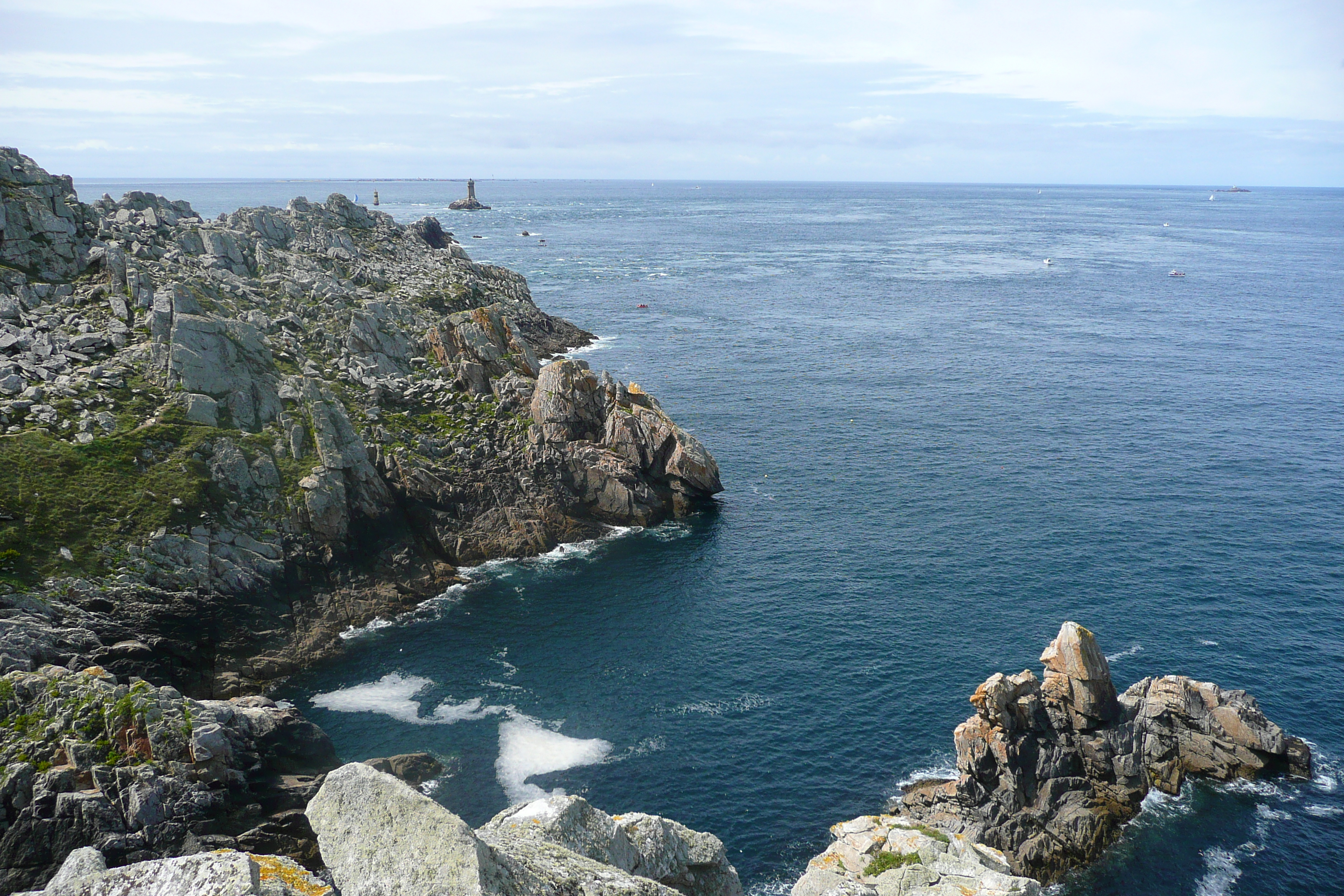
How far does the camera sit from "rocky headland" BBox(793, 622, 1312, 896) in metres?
49.0

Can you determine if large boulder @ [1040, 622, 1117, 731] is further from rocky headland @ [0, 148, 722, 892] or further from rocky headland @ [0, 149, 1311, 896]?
rocky headland @ [0, 148, 722, 892]

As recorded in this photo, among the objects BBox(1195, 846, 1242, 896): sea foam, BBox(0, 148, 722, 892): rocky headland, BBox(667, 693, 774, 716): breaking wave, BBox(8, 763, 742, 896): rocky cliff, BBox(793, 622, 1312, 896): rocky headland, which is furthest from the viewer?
BBox(667, 693, 774, 716): breaking wave

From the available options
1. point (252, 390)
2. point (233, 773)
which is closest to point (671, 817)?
point (233, 773)

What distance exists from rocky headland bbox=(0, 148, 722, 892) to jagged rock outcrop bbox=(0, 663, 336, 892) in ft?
0.42

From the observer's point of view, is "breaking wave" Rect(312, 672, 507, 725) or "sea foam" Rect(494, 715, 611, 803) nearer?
"sea foam" Rect(494, 715, 611, 803)

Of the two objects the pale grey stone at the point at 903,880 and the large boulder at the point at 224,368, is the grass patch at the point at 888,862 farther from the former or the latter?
the large boulder at the point at 224,368

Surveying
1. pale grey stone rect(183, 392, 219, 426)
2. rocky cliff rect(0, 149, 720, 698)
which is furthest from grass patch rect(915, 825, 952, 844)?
pale grey stone rect(183, 392, 219, 426)

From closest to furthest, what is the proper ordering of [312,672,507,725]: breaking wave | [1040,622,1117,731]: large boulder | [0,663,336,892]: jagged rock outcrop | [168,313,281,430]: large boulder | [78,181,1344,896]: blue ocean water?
[0,663,336,892]: jagged rock outcrop < [78,181,1344,896]: blue ocean water < [1040,622,1117,731]: large boulder < [312,672,507,725]: breaking wave < [168,313,281,430]: large boulder

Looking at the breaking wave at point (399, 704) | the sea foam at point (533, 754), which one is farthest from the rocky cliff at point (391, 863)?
the breaking wave at point (399, 704)

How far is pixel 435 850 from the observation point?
15734mm

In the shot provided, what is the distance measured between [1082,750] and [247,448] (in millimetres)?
68016

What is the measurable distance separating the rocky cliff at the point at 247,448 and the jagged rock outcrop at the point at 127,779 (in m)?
8.98

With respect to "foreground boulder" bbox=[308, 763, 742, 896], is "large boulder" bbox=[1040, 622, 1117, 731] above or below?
below

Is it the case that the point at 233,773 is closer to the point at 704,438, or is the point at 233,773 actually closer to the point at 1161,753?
the point at 1161,753
